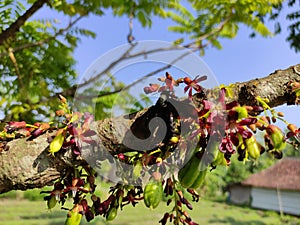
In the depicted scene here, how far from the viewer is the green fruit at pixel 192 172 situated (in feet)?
2.92

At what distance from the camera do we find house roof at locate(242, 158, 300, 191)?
87.2ft

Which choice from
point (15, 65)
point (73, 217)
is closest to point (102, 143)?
point (73, 217)

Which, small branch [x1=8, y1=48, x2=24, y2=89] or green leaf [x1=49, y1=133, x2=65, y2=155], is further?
small branch [x1=8, y1=48, x2=24, y2=89]

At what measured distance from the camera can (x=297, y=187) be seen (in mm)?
25812

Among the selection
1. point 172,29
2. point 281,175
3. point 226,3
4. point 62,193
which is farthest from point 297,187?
point 62,193

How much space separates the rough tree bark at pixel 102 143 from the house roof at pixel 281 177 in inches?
1061

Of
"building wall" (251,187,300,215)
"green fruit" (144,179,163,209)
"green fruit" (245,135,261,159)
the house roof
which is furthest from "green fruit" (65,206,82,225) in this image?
the house roof

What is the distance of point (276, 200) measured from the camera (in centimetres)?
2770

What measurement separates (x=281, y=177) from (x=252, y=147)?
29231 millimetres

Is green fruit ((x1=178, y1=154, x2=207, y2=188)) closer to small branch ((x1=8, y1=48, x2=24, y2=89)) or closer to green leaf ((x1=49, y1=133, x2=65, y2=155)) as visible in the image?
green leaf ((x1=49, y1=133, x2=65, y2=155))

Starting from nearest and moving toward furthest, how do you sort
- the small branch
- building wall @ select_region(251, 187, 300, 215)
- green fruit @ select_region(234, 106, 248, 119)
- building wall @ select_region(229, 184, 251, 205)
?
green fruit @ select_region(234, 106, 248, 119), the small branch, building wall @ select_region(251, 187, 300, 215), building wall @ select_region(229, 184, 251, 205)

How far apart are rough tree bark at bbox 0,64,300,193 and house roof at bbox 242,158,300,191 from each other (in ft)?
88.5

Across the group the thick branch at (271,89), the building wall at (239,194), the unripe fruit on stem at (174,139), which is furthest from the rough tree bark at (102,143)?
the building wall at (239,194)

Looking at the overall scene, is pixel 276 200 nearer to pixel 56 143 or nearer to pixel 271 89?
pixel 271 89
